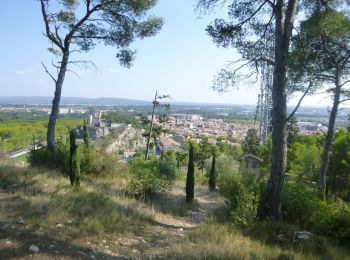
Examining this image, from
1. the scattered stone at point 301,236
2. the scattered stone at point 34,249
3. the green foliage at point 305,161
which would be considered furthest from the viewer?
the green foliage at point 305,161

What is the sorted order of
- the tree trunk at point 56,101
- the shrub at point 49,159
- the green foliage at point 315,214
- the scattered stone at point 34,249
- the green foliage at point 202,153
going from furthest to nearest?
the green foliage at point 202,153
the tree trunk at point 56,101
the shrub at point 49,159
the green foliage at point 315,214
the scattered stone at point 34,249

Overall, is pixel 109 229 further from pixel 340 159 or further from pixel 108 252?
pixel 340 159

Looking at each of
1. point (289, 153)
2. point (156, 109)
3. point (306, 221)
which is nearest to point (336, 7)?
point (306, 221)

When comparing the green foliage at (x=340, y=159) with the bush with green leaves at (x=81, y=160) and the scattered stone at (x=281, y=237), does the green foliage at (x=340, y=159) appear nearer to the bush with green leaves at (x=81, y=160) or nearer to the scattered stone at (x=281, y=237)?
the bush with green leaves at (x=81, y=160)

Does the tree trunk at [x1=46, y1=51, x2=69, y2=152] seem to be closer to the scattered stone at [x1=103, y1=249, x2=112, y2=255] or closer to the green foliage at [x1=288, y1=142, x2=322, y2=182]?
the scattered stone at [x1=103, y1=249, x2=112, y2=255]

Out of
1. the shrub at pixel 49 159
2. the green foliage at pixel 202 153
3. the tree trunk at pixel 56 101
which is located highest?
the tree trunk at pixel 56 101

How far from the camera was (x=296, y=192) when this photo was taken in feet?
31.7

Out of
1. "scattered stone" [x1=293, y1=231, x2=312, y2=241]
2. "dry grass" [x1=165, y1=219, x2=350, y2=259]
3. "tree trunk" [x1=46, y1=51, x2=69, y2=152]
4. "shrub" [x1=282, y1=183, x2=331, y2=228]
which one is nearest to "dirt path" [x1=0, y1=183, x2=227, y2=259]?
"dry grass" [x1=165, y1=219, x2=350, y2=259]

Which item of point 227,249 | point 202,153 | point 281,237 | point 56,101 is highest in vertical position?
point 56,101

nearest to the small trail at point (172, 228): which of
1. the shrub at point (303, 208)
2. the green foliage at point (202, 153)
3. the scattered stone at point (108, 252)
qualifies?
the scattered stone at point (108, 252)

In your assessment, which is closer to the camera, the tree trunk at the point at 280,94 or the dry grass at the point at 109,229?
the dry grass at the point at 109,229

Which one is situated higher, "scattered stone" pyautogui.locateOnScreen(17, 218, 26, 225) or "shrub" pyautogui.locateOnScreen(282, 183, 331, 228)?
"scattered stone" pyautogui.locateOnScreen(17, 218, 26, 225)

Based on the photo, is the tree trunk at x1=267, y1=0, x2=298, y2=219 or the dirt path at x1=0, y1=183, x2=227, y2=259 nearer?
the dirt path at x1=0, y1=183, x2=227, y2=259

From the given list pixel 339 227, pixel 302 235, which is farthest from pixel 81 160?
pixel 339 227
